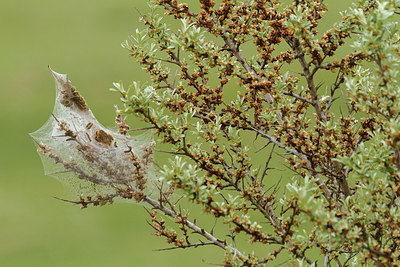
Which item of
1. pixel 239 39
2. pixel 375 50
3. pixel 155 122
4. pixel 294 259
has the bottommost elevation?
pixel 294 259

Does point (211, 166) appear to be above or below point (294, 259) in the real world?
above

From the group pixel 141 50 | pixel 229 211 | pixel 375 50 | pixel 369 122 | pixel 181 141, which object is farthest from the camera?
pixel 141 50

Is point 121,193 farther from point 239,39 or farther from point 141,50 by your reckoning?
point 239,39

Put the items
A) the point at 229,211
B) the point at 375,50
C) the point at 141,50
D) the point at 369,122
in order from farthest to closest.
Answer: the point at 141,50, the point at 369,122, the point at 229,211, the point at 375,50

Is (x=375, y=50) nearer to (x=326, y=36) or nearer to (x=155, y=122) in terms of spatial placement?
(x=326, y=36)

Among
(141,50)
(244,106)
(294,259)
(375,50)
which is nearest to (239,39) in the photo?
(244,106)

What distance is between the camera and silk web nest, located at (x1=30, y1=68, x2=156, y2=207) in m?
4.64

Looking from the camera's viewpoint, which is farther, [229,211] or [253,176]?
[253,176]

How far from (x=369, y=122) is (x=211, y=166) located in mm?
1525

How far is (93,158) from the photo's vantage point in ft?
15.6

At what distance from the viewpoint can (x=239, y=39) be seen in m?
4.74

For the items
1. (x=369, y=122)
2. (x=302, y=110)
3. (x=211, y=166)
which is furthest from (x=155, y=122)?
(x=369, y=122)

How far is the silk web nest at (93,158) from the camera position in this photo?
464 centimetres

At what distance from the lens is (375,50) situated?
11.3 feet
